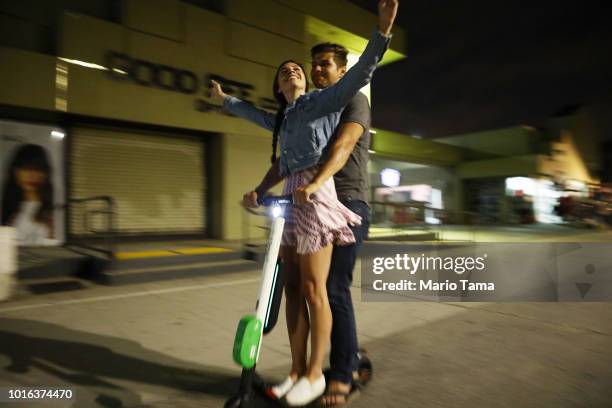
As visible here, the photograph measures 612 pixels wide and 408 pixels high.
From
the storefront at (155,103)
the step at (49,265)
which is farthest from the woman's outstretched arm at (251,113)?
the storefront at (155,103)

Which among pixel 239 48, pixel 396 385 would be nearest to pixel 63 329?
pixel 396 385

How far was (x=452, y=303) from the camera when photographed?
4.50 metres

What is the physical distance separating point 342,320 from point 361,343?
1206mm

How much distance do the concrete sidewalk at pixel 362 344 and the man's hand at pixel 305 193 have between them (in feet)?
3.82

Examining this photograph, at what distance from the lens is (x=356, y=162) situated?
221 centimetres

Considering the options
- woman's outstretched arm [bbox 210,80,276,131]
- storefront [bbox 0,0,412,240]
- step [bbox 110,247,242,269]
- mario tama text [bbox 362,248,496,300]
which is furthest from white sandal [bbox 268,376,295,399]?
storefront [bbox 0,0,412,240]

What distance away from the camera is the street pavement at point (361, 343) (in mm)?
2289

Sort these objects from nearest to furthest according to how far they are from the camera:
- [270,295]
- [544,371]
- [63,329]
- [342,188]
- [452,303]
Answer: [270,295]
[342,188]
[544,371]
[63,329]
[452,303]

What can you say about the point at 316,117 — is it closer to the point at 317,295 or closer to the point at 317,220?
the point at 317,220

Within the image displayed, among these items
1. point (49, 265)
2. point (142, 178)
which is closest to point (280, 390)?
point (49, 265)

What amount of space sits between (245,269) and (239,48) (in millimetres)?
6114

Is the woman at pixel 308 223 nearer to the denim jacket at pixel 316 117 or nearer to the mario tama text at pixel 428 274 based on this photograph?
the denim jacket at pixel 316 117

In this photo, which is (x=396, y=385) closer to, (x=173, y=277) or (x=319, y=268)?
(x=319, y=268)

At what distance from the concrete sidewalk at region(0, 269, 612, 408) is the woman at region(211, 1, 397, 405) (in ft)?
1.27
